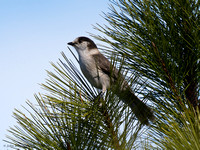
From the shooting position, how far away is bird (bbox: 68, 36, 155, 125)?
206 cm

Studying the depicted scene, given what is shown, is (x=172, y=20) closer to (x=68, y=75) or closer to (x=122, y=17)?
(x=122, y=17)

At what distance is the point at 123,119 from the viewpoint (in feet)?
7.11

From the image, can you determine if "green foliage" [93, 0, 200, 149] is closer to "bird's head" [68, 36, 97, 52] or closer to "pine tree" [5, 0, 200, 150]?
"pine tree" [5, 0, 200, 150]

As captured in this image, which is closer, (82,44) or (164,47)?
(164,47)

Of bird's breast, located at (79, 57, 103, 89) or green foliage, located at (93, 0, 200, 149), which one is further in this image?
bird's breast, located at (79, 57, 103, 89)

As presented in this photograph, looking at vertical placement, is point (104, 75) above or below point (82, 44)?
below

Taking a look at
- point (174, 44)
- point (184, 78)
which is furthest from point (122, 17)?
point (184, 78)

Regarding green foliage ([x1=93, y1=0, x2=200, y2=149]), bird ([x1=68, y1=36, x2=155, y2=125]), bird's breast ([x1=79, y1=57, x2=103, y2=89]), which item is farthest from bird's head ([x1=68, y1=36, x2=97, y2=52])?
green foliage ([x1=93, y1=0, x2=200, y2=149])

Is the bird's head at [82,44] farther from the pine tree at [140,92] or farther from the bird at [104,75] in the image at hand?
the pine tree at [140,92]

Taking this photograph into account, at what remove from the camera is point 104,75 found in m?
3.61

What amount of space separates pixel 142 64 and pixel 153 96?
30 centimetres

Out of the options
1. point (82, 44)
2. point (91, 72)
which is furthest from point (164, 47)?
point (82, 44)

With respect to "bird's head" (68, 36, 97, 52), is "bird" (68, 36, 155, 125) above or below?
below

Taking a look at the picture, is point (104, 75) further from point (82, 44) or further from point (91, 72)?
point (82, 44)
